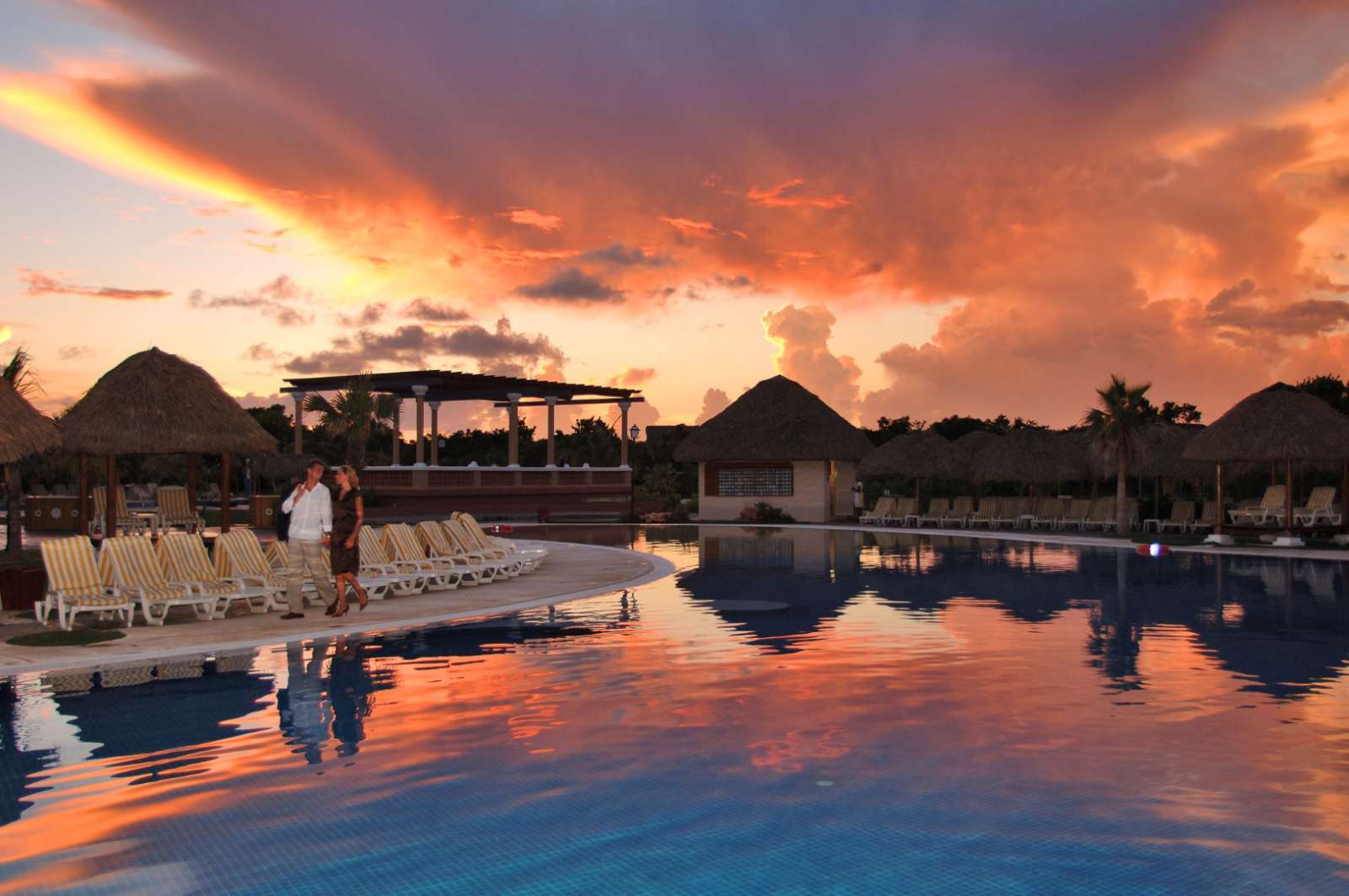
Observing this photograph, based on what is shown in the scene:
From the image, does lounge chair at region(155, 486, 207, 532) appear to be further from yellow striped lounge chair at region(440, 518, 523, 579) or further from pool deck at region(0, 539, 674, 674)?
pool deck at region(0, 539, 674, 674)

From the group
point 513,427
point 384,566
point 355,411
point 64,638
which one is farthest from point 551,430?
point 64,638

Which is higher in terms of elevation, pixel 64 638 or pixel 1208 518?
pixel 1208 518

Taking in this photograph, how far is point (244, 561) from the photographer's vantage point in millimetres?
13867

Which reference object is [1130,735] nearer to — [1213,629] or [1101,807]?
[1101,807]

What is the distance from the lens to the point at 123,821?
231 inches

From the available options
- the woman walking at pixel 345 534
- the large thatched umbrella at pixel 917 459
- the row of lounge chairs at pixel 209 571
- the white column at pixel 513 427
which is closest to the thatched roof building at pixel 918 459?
the large thatched umbrella at pixel 917 459

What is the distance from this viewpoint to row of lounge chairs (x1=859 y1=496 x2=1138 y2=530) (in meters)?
33.7

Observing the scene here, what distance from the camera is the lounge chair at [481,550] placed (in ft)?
58.5

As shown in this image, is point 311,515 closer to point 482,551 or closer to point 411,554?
point 411,554

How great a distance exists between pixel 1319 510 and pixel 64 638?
29.0 metres

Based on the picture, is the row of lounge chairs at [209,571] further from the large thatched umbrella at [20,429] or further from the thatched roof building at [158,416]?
the thatched roof building at [158,416]

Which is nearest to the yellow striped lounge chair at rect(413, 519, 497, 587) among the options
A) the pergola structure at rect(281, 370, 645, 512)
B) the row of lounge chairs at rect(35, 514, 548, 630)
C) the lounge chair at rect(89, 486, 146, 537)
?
the row of lounge chairs at rect(35, 514, 548, 630)

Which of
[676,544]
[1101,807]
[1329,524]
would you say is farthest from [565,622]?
[1329,524]

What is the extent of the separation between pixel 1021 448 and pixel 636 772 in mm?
31932
